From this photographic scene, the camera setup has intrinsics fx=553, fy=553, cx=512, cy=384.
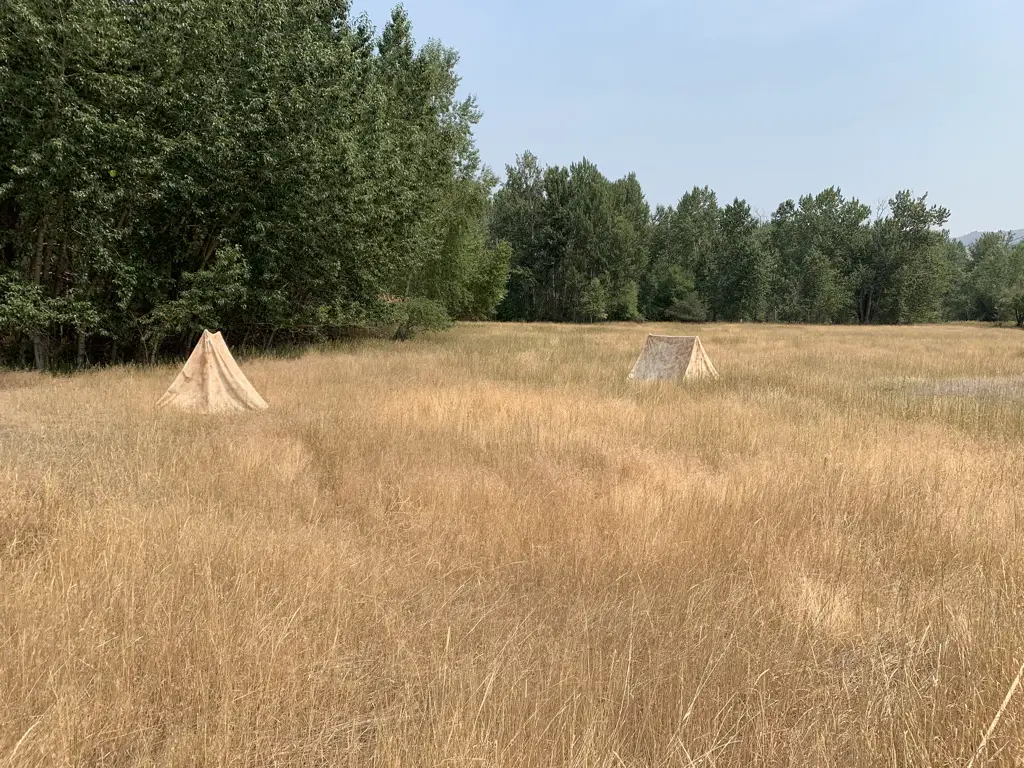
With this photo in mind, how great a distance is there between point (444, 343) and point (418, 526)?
61.8ft

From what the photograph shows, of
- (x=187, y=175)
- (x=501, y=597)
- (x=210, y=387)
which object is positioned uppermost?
(x=187, y=175)

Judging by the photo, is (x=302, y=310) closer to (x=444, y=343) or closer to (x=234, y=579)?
(x=444, y=343)

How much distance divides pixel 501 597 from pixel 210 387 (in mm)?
6954

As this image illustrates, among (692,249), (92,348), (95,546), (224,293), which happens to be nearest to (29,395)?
(224,293)

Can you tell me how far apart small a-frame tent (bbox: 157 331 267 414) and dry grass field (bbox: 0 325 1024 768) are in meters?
1.30

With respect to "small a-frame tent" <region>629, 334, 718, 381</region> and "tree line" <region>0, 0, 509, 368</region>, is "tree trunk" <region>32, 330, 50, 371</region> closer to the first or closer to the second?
"tree line" <region>0, 0, 509, 368</region>

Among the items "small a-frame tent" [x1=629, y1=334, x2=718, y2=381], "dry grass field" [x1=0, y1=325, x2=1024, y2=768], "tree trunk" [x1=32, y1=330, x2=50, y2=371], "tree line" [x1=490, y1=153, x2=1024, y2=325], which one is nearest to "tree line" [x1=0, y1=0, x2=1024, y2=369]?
"tree trunk" [x1=32, y1=330, x2=50, y2=371]

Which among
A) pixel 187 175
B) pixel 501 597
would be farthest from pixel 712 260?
pixel 501 597

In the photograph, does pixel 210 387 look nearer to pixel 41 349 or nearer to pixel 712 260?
pixel 41 349

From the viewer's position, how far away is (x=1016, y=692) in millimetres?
2238

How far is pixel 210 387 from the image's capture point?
27.4 feet

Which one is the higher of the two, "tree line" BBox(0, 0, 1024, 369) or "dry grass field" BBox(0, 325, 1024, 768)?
"tree line" BBox(0, 0, 1024, 369)

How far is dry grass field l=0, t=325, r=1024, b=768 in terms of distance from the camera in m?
2.07

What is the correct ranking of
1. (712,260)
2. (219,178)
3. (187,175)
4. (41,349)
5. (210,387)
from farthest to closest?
(712,260)
(219,178)
(187,175)
(41,349)
(210,387)
